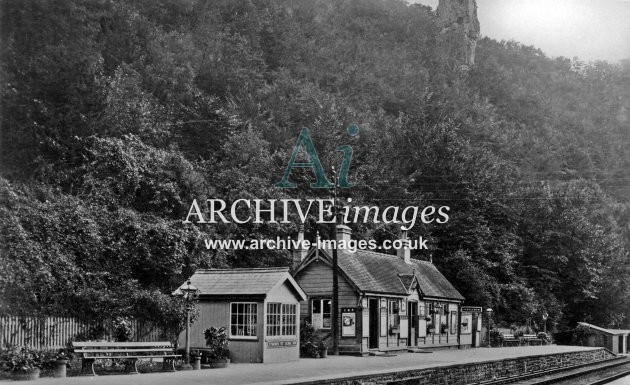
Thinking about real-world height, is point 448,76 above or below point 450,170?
above

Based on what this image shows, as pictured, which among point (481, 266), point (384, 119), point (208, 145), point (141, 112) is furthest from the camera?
point (384, 119)

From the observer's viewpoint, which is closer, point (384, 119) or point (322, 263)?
point (322, 263)

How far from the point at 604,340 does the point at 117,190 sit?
3092cm

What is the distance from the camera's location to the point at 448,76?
89.2 metres

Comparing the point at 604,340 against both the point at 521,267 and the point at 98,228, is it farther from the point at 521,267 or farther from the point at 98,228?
the point at 98,228

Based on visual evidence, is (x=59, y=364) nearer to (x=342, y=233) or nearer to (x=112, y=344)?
(x=112, y=344)

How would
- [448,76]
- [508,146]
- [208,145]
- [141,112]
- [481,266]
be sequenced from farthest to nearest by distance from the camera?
[448,76], [508,146], [481,266], [208,145], [141,112]

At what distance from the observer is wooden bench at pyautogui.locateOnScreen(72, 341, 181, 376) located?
1908cm

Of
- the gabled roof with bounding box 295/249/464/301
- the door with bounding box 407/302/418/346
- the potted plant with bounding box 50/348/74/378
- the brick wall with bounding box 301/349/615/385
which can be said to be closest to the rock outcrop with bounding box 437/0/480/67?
the gabled roof with bounding box 295/249/464/301

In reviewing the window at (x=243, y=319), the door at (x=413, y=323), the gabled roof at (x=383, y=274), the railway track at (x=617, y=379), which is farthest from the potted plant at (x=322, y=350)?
the railway track at (x=617, y=379)

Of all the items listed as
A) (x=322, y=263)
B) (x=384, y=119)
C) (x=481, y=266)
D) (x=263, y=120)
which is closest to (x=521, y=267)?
(x=481, y=266)

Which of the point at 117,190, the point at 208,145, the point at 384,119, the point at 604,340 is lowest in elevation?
the point at 604,340

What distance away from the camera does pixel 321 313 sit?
30.9m

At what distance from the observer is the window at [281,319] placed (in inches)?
968
